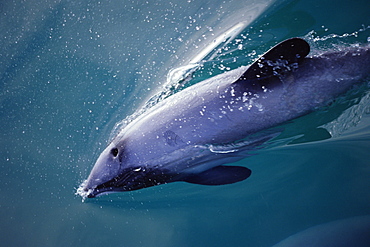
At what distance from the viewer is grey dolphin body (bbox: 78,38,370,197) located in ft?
7.02

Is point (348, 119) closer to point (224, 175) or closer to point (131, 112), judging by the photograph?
point (224, 175)

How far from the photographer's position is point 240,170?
288 cm

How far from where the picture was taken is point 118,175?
272 centimetres

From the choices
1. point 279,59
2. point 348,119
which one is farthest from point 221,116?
point 348,119

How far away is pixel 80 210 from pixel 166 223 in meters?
1.13

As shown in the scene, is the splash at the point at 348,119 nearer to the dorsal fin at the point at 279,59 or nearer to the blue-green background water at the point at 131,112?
the blue-green background water at the point at 131,112

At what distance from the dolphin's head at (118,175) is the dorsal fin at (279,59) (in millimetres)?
1295

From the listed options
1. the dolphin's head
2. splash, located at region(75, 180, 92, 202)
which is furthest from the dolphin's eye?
splash, located at region(75, 180, 92, 202)

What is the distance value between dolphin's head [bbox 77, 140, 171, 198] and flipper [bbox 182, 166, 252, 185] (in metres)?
0.38

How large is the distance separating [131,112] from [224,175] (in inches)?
58.0

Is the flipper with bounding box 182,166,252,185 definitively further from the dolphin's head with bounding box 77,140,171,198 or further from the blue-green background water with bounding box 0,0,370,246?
the dolphin's head with bounding box 77,140,171,198

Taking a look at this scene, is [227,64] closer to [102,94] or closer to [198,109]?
[198,109]

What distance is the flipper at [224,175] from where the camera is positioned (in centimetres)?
287

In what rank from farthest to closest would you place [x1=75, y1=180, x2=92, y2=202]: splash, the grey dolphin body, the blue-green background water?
[x1=75, y1=180, x2=92, y2=202]: splash, the blue-green background water, the grey dolphin body
